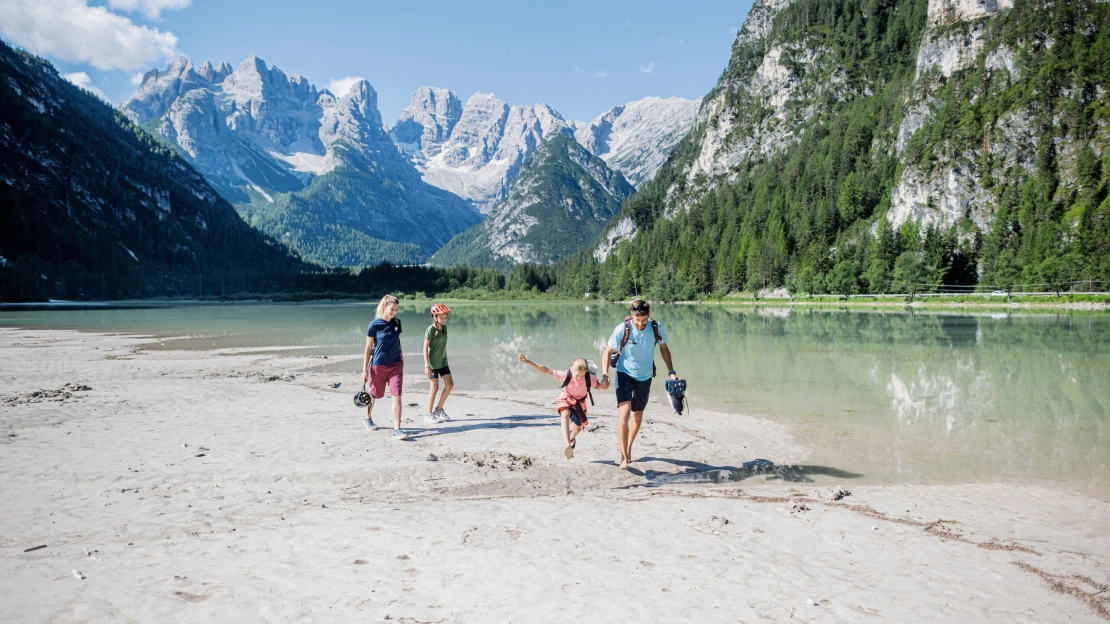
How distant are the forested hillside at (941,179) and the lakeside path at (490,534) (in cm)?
8911

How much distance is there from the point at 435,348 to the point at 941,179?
13313cm

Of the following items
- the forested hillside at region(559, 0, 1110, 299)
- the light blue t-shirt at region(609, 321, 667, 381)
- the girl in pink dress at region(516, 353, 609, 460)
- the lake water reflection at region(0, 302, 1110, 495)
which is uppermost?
the forested hillside at region(559, 0, 1110, 299)

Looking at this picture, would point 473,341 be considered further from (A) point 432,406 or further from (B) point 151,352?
(A) point 432,406

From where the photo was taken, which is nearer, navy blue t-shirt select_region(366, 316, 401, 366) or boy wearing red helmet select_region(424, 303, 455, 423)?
navy blue t-shirt select_region(366, 316, 401, 366)

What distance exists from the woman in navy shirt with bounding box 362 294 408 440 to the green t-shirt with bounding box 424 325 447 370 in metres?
1.09

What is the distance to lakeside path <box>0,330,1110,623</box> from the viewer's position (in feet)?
18.3

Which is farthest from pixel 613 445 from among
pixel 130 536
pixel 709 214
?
pixel 709 214

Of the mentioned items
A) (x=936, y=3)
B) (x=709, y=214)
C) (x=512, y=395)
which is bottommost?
(x=512, y=395)

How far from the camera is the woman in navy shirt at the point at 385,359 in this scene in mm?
13500

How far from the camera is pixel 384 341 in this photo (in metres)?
13.7

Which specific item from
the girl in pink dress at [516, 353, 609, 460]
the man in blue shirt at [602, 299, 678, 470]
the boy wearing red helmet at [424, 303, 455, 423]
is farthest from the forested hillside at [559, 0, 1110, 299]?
the boy wearing red helmet at [424, 303, 455, 423]

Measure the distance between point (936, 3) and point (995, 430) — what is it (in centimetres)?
18819

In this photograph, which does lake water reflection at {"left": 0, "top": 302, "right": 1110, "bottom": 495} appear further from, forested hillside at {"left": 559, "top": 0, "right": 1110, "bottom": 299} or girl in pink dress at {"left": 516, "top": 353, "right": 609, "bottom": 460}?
forested hillside at {"left": 559, "top": 0, "right": 1110, "bottom": 299}

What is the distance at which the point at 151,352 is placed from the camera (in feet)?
109
